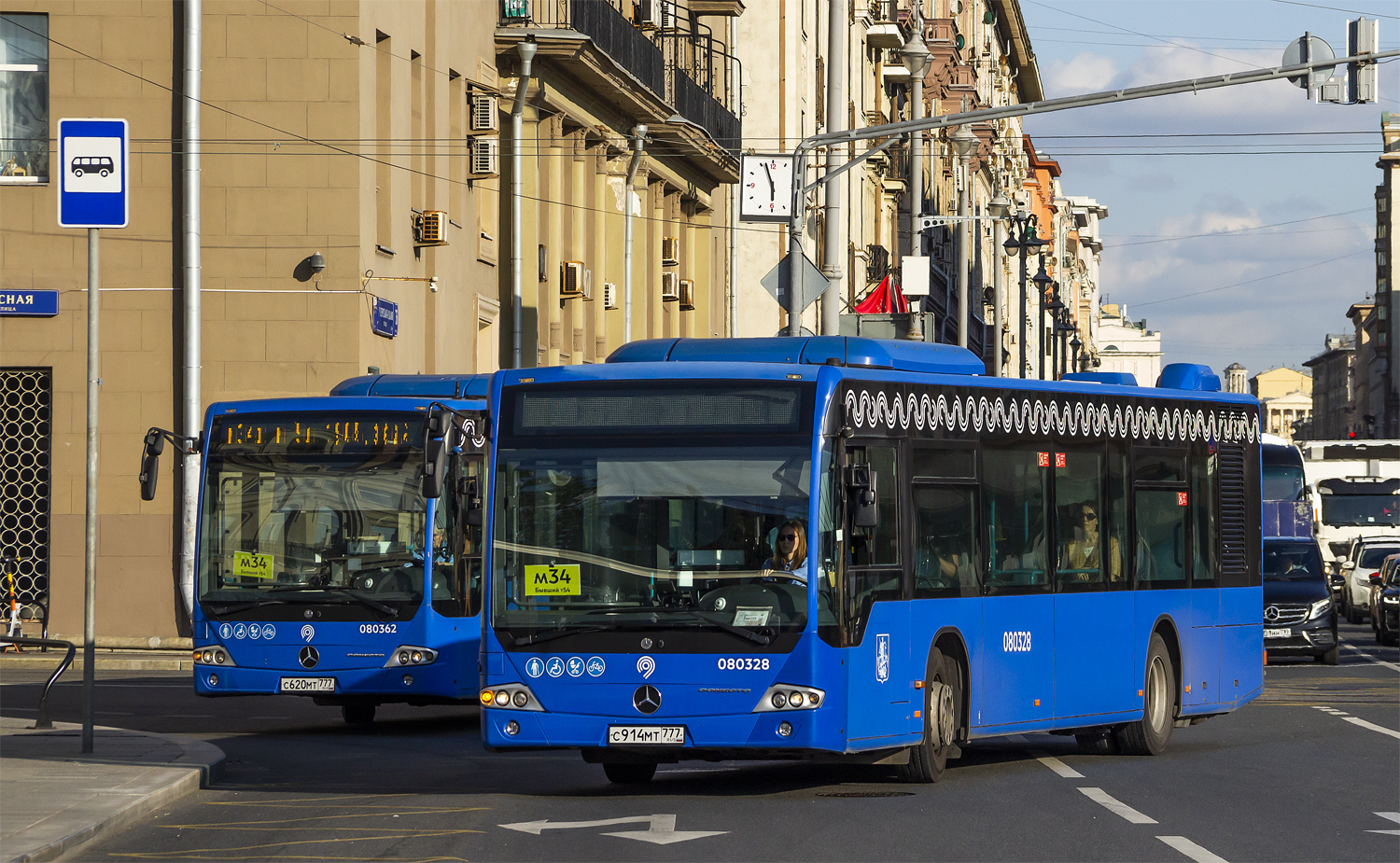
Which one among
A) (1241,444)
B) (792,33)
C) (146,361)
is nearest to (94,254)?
(1241,444)

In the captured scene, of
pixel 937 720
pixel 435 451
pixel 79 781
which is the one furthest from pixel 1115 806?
pixel 79 781

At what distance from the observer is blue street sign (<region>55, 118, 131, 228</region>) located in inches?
575

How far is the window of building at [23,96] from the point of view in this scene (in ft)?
93.7

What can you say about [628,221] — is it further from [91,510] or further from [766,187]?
[91,510]

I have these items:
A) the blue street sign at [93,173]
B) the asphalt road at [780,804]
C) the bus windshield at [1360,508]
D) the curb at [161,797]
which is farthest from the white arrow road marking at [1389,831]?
the bus windshield at [1360,508]

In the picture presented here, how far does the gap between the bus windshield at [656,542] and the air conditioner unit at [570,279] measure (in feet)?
78.6

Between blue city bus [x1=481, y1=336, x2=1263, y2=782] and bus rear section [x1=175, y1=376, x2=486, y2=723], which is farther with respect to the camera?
bus rear section [x1=175, y1=376, x2=486, y2=723]

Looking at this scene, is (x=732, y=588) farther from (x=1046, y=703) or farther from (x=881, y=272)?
(x=881, y=272)

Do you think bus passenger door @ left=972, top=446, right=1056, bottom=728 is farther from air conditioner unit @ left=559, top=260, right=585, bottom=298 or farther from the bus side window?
air conditioner unit @ left=559, top=260, right=585, bottom=298

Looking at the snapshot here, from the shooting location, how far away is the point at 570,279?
36.8 metres

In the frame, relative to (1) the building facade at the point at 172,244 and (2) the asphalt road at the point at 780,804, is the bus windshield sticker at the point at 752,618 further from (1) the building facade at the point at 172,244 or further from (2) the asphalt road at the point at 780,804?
(1) the building facade at the point at 172,244

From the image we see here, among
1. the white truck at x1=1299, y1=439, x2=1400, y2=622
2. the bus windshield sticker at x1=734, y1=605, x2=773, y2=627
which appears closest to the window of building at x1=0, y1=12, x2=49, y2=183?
the bus windshield sticker at x1=734, y1=605, x2=773, y2=627

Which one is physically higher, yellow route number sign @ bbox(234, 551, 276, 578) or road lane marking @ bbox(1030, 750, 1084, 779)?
yellow route number sign @ bbox(234, 551, 276, 578)

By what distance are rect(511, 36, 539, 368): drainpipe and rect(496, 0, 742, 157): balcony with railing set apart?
67 cm
